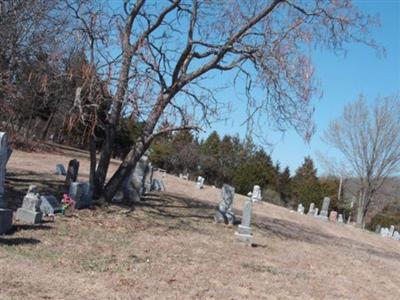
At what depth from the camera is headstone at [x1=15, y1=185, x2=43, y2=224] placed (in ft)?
30.4

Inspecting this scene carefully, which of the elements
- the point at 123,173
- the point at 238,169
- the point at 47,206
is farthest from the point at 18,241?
the point at 238,169

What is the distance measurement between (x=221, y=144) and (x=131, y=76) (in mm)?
46778

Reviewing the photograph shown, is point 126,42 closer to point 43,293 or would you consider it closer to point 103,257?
point 103,257

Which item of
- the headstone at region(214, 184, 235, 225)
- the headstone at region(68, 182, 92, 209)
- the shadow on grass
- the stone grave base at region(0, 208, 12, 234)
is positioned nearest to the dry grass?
the shadow on grass

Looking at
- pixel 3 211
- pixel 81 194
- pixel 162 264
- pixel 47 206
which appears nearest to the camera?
pixel 3 211

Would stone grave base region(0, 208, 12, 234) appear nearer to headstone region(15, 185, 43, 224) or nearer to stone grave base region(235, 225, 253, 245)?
headstone region(15, 185, 43, 224)

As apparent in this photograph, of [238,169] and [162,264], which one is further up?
[238,169]

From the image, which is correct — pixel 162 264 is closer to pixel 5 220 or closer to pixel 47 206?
pixel 5 220

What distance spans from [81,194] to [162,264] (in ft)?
15.0

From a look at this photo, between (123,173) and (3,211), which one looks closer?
(3,211)

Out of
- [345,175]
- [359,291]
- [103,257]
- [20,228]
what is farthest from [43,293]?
[345,175]

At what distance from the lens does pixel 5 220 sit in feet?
26.3

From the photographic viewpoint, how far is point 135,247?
30.0ft

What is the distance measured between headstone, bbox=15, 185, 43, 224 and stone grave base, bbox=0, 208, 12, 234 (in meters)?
1.06
